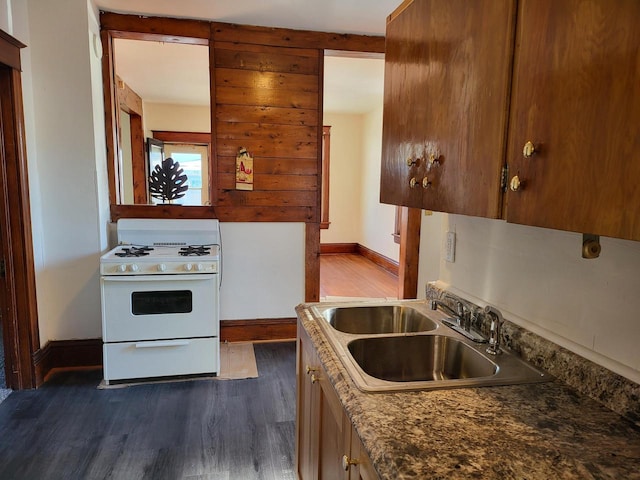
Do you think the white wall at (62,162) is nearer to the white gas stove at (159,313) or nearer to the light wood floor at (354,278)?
the white gas stove at (159,313)

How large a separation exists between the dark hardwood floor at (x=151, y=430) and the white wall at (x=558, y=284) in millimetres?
1357

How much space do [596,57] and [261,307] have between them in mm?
3269

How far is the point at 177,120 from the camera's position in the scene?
21.4ft

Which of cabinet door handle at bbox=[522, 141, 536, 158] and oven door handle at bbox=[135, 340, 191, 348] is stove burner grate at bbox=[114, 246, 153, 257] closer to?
oven door handle at bbox=[135, 340, 191, 348]

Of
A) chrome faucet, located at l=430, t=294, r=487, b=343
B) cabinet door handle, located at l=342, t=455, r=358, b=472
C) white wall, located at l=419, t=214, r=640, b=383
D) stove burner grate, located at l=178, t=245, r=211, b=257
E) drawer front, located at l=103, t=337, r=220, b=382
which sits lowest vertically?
drawer front, located at l=103, t=337, r=220, b=382

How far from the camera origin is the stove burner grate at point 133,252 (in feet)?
9.41

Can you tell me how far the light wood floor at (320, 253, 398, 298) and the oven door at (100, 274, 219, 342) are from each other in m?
2.30

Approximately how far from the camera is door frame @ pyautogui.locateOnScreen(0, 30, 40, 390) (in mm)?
2574

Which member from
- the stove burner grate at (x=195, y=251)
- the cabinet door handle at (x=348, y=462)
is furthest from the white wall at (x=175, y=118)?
the cabinet door handle at (x=348, y=462)

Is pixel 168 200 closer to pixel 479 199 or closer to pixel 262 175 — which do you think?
pixel 262 175

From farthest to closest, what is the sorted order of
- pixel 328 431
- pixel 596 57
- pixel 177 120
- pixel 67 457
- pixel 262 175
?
pixel 177 120, pixel 262 175, pixel 67 457, pixel 328 431, pixel 596 57

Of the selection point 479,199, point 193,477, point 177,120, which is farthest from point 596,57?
point 177,120

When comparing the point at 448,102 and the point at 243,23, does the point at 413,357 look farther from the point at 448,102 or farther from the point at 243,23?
the point at 243,23

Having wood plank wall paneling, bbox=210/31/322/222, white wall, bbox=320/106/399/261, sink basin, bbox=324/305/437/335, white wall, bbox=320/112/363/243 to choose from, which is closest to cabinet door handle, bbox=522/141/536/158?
sink basin, bbox=324/305/437/335
